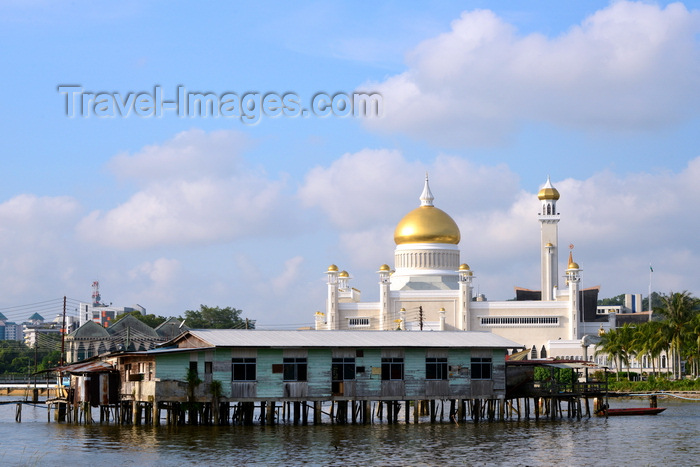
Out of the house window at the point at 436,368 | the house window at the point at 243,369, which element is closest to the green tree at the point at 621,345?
the house window at the point at 436,368

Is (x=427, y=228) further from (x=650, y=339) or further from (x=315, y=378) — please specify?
(x=315, y=378)

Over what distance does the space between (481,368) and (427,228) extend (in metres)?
77.5

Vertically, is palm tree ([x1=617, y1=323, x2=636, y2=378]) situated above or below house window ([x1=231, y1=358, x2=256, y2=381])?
above

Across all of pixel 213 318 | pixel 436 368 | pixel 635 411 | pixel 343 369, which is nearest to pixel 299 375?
pixel 343 369

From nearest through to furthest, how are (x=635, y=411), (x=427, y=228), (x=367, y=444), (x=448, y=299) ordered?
(x=367, y=444) < (x=635, y=411) < (x=448, y=299) < (x=427, y=228)

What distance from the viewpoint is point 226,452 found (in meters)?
42.3

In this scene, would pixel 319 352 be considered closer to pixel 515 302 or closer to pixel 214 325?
pixel 515 302

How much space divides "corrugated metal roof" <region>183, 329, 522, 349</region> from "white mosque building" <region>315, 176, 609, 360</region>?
6103 cm

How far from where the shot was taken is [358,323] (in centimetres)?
12962

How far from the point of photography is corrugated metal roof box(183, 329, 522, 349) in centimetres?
5178

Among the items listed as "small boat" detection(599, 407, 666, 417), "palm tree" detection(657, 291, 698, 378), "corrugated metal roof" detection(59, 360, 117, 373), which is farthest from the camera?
"palm tree" detection(657, 291, 698, 378)

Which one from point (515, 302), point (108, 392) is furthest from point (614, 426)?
point (515, 302)

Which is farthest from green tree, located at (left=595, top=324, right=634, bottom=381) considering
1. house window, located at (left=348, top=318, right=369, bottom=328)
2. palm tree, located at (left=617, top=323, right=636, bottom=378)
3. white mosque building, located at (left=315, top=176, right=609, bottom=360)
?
house window, located at (left=348, top=318, right=369, bottom=328)

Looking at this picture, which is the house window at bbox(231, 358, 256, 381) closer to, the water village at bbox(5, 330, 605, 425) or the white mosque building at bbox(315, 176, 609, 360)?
the water village at bbox(5, 330, 605, 425)
